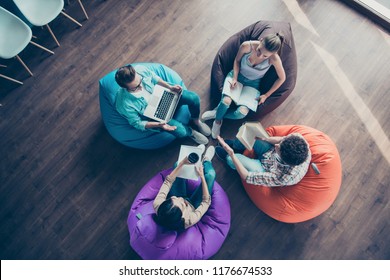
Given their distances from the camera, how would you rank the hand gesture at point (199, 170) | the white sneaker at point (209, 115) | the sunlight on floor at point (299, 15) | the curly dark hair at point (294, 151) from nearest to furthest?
the curly dark hair at point (294, 151) → the hand gesture at point (199, 170) → the white sneaker at point (209, 115) → the sunlight on floor at point (299, 15)

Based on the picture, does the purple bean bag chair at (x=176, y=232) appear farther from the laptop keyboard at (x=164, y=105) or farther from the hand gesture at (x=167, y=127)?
the laptop keyboard at (x=164, y=105)

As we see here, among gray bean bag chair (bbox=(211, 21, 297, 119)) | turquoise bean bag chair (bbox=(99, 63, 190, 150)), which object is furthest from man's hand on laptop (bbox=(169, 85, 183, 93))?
gray bean bag chair (bbox=(211, 21, 297, 119))

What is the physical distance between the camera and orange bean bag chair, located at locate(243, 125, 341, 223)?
2.69 metres

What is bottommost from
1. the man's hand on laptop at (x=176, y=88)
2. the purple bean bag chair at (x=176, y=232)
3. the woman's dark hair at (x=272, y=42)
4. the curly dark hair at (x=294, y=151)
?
the purple bean bag chair at (x=176, y=232)

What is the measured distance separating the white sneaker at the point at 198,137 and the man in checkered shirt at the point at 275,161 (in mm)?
166

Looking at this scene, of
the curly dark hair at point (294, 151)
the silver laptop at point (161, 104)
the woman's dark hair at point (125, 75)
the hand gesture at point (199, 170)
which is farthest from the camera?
the silver laptop at point (161, 104)

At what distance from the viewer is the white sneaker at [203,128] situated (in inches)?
127

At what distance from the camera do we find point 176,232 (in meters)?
2.49

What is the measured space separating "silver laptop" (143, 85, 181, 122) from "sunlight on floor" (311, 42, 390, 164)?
6.51 ft

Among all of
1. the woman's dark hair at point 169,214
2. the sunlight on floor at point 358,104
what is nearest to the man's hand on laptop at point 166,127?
the woman's dark hair at point 169,214

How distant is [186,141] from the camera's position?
10.9 ft

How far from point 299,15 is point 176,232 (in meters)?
3.01

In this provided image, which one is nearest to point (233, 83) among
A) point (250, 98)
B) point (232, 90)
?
point (232, 90)

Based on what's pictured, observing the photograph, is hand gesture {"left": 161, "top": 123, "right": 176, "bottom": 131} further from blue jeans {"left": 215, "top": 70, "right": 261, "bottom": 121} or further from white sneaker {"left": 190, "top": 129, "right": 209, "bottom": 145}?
blue jeans {"left": 215, "top": 70, "right": 261, "bottom": 121}
